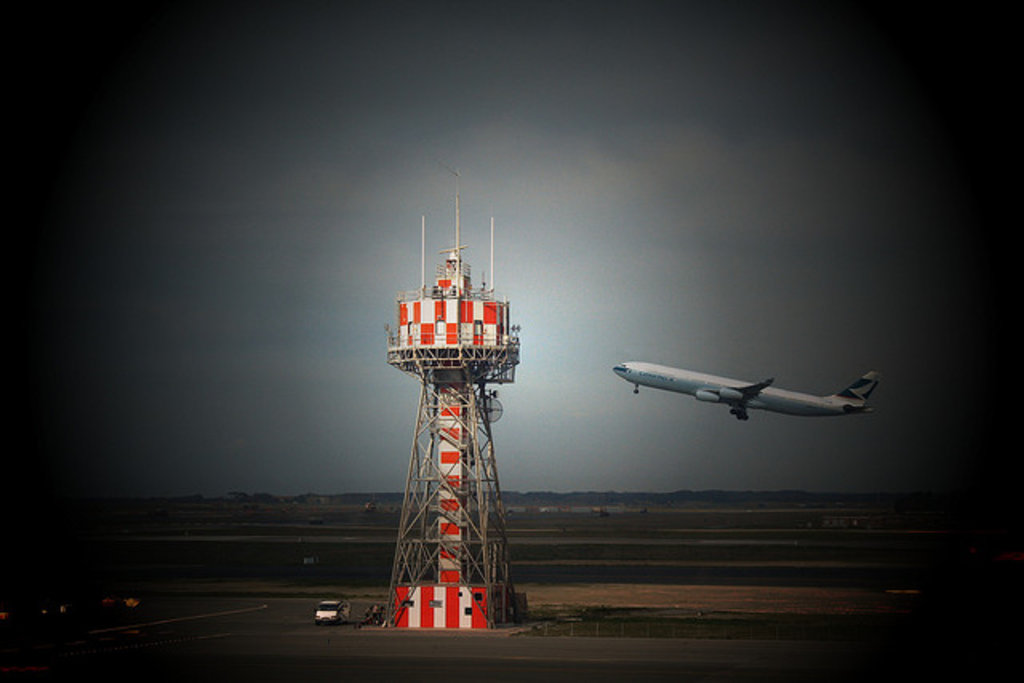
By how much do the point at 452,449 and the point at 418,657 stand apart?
14664 millimetres

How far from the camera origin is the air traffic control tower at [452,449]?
62.8 m

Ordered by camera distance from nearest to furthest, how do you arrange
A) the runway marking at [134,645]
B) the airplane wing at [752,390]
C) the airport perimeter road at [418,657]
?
1. the airport perimeter road at [418,657]
2. the runway marking at [134,645]
3. the airplane wing at [752,390]

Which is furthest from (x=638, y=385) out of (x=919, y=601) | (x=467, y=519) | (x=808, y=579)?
(x=467, y=519)

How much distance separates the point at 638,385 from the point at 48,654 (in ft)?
283

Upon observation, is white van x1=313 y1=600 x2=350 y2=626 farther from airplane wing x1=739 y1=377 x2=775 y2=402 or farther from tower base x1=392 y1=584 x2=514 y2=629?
airplane wing x1=739 y1=377 x2=775 y2=402

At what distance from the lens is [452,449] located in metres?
64.0

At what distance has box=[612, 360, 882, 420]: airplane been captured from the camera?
123m

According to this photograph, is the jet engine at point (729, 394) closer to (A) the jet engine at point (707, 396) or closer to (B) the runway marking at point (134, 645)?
(A) the jet engine at point (707, 396)

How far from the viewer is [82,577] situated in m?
89.5

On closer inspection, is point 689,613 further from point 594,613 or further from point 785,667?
point 785,667

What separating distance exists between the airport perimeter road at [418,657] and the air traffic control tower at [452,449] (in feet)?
11.3

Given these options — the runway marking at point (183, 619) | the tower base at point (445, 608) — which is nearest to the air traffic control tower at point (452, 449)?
the tower base at point (445, 608)

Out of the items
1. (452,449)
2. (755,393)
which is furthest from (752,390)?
(452,449)

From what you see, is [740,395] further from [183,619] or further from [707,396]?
[183,619]
